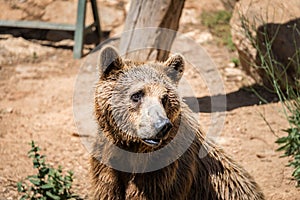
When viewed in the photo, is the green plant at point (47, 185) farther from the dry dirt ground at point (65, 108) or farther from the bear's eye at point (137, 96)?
the bear's eye at point (137, 96)

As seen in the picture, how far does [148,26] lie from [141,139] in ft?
9.95

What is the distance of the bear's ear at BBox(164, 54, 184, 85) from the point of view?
4043mm

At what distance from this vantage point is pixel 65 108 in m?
7.20

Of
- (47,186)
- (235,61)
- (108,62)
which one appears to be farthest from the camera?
(235,61)

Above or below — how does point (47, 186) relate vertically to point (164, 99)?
below

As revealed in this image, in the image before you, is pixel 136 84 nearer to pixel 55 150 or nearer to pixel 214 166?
pixel 214 166

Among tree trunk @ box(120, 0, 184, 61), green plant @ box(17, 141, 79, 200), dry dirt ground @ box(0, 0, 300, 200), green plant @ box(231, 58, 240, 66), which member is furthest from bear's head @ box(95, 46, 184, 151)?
green plant @ box(231, 58, 240, 66)

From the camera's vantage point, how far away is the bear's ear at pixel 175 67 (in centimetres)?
404

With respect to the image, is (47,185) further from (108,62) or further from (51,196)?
(108,62)

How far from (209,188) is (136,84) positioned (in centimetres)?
108

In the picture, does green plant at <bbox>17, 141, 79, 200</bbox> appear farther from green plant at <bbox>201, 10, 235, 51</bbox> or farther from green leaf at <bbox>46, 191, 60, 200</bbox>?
green plant at <bbox>201, 10, 235, 51</bbox>

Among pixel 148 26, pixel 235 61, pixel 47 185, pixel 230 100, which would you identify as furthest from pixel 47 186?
pixel 235 61

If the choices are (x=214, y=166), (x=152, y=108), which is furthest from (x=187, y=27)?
(x=152, y=108)

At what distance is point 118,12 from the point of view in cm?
957
